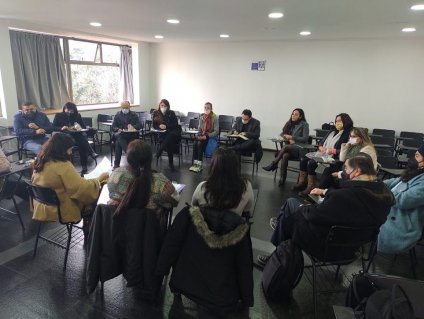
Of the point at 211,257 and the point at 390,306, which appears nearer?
the point at 390,306

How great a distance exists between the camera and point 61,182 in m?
2.37

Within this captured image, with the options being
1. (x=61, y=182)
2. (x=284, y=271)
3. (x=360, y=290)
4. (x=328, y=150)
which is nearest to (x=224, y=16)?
(x=328, y=150)

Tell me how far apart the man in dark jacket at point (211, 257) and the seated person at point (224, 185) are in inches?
2.9

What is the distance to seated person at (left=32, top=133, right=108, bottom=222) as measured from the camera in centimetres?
235

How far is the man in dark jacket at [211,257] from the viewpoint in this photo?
1.69m

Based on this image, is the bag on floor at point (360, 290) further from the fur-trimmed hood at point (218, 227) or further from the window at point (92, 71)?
the window at point (92, 71)

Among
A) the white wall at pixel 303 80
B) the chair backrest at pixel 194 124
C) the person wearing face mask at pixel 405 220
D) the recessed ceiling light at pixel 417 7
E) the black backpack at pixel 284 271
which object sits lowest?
the black backpack at pixel 284 271

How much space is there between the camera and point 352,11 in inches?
141

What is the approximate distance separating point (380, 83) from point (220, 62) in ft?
12.1

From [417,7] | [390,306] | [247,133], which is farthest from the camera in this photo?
[247,133]

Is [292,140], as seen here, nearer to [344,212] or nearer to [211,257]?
[344,212]

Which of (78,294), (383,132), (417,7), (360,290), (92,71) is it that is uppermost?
(417,7)

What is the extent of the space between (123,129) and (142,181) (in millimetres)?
3724

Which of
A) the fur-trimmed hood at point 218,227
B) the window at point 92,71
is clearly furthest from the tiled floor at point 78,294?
the window at point 92,71
